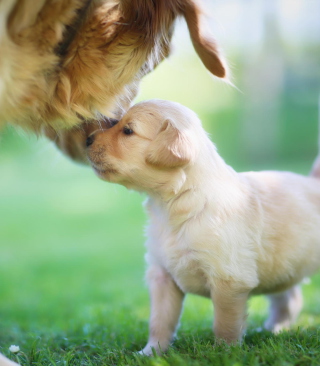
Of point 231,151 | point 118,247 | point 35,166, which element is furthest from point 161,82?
point 118,247

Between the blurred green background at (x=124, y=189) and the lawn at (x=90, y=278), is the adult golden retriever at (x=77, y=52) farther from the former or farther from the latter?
the lawn at (x=90, y=278)

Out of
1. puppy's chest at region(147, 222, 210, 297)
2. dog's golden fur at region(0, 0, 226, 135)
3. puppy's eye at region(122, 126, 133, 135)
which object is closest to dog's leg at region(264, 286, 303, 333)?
puppy's chest at region(147, 222, 210, 297)

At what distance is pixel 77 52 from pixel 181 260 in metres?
0.94

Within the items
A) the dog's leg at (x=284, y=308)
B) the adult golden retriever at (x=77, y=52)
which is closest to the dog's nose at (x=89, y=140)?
the adult golden retriever at (x=77, y=52)

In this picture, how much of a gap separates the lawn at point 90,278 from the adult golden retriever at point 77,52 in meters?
0.32

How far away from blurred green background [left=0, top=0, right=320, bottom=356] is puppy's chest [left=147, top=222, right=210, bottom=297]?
61cm

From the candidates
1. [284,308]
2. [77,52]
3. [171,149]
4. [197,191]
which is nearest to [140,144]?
[171,149]

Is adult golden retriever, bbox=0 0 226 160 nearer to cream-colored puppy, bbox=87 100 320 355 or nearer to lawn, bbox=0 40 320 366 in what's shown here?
cream-colored puppy, bbox=87 100 320 355

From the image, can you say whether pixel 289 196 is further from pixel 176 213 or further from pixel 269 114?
pixel 269 114

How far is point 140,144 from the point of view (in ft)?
7.71

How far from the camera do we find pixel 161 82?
46.2 ft

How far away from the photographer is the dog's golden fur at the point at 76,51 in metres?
1.98

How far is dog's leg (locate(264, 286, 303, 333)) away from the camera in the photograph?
116 inches

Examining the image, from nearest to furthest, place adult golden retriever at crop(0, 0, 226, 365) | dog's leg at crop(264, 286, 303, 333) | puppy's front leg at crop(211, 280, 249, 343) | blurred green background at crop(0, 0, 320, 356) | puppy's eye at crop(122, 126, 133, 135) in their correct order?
adult golden retriever at crop(0, 0, 226, 365) → puppy's front leg at crop(211, 280, 249, 343) → puppy's eye at crop(122, 126, 133, 135) → dog's leg at crop(264, 286, 303, 333) → blurred green background at crop(0, 0, 320, 356)
